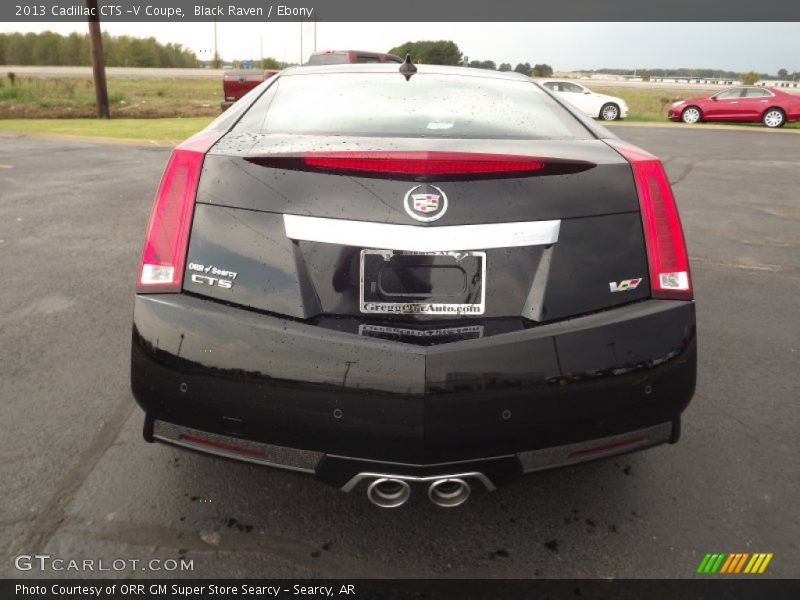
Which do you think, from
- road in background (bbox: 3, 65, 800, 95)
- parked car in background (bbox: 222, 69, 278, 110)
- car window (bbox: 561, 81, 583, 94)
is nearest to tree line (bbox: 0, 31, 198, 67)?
road in background (bbox: 3, 65, 800, 95)

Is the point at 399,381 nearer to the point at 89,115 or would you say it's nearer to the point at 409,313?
the point at 409,313

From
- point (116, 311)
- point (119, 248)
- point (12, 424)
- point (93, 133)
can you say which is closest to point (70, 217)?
point (119, 248)

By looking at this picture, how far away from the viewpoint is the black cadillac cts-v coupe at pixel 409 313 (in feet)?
6.48

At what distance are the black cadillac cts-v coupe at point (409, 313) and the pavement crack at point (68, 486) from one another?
21.7 inches

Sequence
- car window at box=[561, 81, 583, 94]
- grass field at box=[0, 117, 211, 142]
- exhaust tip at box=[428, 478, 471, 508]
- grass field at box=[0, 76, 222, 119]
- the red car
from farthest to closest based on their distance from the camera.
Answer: car window at box=[561, 81, 583, 94] → the red car → grass field at box=[0, 76, 222, 119] → grass field at box=[0, 117, 211, 142] → exhaust tip at box=[428, 478, 471, 508]

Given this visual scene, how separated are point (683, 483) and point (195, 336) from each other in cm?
196

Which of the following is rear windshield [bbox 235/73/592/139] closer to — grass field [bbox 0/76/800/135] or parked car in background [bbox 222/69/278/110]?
grass field [bbox 0/76/800/135]

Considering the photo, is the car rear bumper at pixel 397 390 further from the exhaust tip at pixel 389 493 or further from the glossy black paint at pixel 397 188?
the glossy black paint at pixel 397 188

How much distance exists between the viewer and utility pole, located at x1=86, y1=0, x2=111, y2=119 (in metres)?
17.5

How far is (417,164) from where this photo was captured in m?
2.03

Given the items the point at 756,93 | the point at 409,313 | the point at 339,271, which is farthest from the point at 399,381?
the point at 756,93

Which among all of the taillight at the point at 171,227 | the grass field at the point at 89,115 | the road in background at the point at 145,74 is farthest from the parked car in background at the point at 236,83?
the road in background at the point at 145,74

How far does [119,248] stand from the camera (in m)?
5.89

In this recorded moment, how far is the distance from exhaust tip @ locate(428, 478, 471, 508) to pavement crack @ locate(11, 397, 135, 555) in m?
1.31
